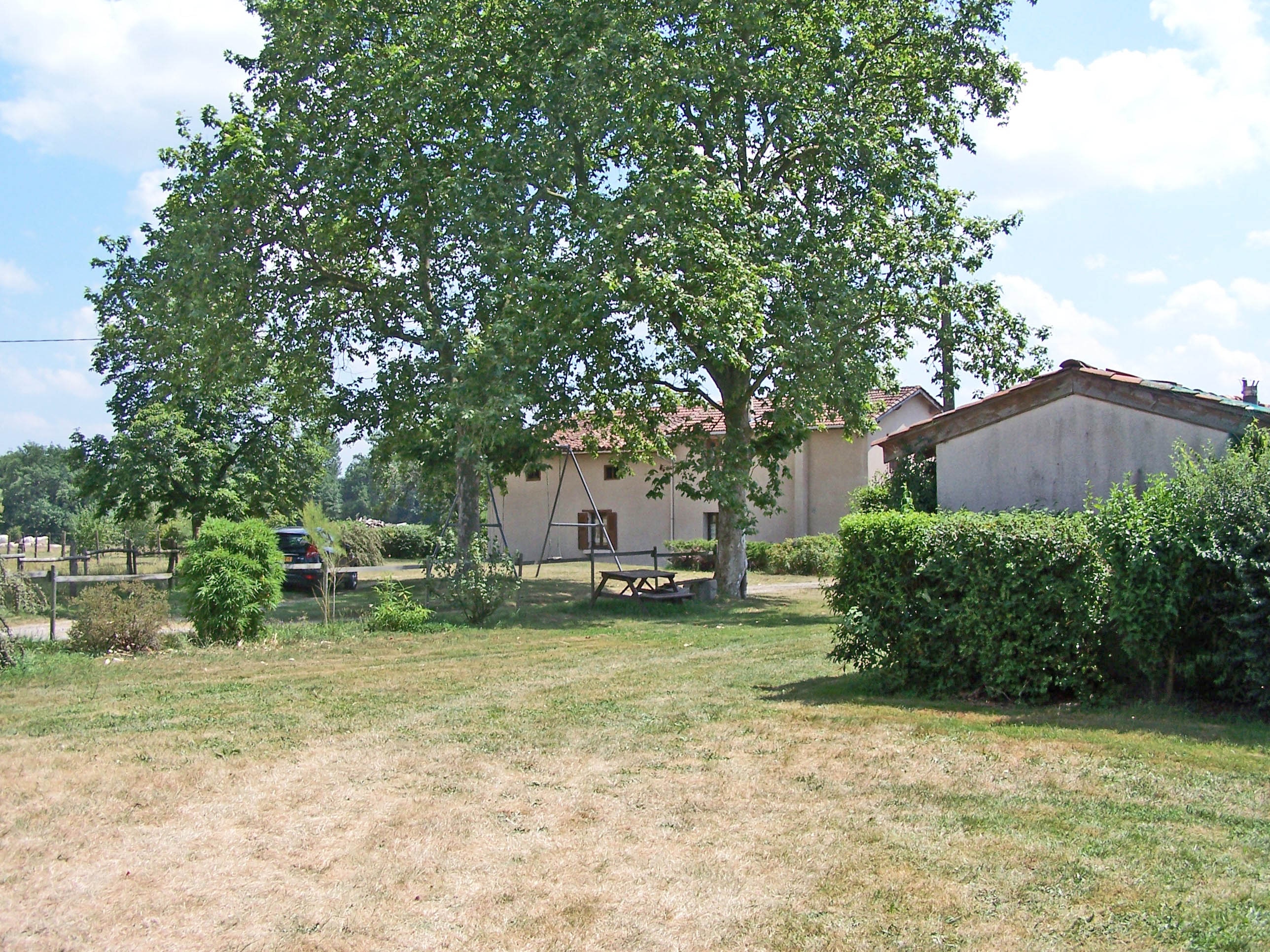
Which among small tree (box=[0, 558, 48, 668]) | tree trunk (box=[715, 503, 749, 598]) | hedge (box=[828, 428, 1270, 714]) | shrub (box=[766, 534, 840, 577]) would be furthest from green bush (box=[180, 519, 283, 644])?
shrub (box=[766, 534, 840, 577])

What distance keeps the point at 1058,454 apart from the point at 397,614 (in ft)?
32.3

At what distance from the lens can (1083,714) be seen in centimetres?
802

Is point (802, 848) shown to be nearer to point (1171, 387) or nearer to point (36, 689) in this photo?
point (1171, 387)

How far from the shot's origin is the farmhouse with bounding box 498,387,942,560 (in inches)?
1428

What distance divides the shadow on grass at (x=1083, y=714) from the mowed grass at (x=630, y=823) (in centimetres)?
4

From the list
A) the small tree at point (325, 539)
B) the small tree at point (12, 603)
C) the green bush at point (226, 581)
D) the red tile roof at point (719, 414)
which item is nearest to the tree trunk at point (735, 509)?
the red tile roof at point (719, 414)

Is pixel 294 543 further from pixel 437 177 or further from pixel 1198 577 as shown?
pixel 1198 577

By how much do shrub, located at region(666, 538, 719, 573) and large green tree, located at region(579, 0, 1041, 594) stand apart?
9073 millimetres

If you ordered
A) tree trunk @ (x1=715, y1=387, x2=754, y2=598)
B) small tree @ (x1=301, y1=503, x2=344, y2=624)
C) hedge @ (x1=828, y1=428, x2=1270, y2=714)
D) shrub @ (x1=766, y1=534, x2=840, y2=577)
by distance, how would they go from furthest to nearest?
shrub @ (x1=766, y1=534, x2=840, y2=577) → tree trunk @ (x1=715, y1=387, x2=754, y2=598) → small tree @ (x1=301, y1=503, x2=344, y2=624) → hedge @ (x1=828, y1=428, x2=1270, y2=714)

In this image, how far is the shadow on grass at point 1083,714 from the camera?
7203 millimetres

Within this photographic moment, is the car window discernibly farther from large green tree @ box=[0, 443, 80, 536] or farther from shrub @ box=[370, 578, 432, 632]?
large green tree @ box=[0, 443, 80, 536]

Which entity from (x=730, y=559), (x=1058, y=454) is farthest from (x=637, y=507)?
(x=1058, y=454)

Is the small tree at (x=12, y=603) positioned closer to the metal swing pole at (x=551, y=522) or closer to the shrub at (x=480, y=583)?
the shrub at (x=480, y=583)

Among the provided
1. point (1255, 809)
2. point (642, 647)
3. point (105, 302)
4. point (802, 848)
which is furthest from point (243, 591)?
point (105, 302)
